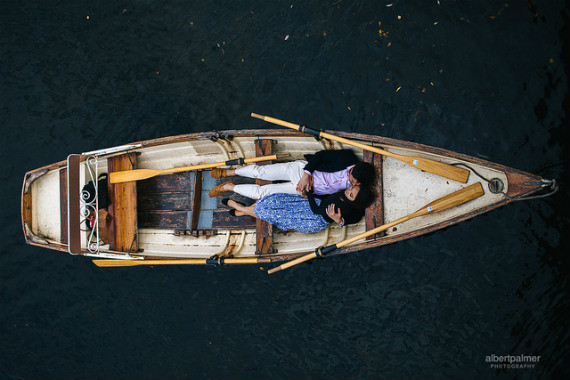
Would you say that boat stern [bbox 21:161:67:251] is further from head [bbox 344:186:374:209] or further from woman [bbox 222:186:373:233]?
head [bbox 344:186:374:209]

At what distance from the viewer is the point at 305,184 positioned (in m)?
6.65

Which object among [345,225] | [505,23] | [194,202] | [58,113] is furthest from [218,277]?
[505,23]

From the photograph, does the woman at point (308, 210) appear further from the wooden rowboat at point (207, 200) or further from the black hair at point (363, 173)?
the wooden rowboat at point (207, 200)

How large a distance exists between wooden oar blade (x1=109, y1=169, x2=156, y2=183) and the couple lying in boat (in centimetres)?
131

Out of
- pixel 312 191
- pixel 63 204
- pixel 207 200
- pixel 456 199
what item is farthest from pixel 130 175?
pixel 456 199

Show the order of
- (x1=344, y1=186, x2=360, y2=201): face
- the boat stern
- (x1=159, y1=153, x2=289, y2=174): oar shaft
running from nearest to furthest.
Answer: (x1=344, y1=186, x2=360, y2=201): face, (x1=159, y1=153, x2=289, y2=174): oar shaft, the boat stern

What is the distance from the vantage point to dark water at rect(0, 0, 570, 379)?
762cm

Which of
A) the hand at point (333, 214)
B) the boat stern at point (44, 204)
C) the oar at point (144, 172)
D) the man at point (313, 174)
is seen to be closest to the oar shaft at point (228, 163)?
the oar at point (144, 172)

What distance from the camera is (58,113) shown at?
28.8 feet

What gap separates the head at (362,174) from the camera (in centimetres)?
627

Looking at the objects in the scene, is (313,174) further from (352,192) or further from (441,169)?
(441,169)

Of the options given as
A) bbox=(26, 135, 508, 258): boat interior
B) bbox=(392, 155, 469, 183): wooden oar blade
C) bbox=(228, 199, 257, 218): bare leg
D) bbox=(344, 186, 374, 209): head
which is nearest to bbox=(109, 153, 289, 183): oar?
bbox=(26, 135, 508, 258): boat interior

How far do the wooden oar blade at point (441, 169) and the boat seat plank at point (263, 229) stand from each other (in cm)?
223

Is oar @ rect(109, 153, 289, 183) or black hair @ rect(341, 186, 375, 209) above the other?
oar @ rect(109, 153, 289, 183)
